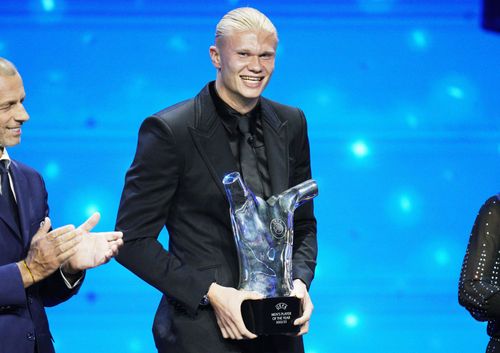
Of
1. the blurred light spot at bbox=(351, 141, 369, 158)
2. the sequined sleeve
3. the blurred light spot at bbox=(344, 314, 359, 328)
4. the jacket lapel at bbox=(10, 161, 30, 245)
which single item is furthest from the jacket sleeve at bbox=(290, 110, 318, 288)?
the blurred light spot at bbox=(344, 314, 359, 328)

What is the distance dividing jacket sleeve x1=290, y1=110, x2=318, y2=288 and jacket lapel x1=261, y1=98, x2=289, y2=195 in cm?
7

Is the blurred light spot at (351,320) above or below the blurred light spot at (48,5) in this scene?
below

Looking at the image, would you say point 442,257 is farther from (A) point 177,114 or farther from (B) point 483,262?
(A) point 177,114

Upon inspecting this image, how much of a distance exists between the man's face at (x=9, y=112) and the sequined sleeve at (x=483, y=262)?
4.12 feet

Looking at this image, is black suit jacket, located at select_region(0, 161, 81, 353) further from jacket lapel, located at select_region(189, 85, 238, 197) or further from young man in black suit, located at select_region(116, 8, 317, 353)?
jacket lapel, located at select_region(189, 85, 238, 197)

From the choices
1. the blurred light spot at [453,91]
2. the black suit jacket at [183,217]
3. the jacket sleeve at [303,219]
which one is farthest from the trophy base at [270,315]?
the blurred light spot at [453,91]

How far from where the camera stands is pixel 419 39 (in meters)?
4.29

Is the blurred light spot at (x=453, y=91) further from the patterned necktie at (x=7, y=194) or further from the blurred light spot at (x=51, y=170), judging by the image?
the patterned necktie at (x=7, y=194)

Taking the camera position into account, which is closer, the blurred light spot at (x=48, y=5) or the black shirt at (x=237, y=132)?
the black shirt at (x=237, y=132)

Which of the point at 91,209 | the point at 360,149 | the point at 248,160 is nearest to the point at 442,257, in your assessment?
the point at 360,149

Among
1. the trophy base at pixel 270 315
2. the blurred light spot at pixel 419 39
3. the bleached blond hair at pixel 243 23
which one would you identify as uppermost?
the blurred light spot at pixel 419 39

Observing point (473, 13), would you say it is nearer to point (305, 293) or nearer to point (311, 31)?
point (311, 31)

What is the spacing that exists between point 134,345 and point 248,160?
1.77 m

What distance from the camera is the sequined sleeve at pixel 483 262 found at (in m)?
2.74
